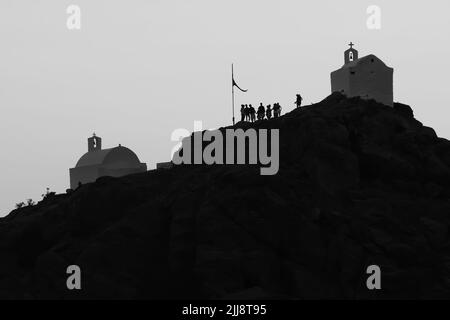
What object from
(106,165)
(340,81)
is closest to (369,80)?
(340,81)

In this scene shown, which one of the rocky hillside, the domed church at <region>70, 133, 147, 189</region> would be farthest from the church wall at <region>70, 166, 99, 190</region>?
the rocky hillside

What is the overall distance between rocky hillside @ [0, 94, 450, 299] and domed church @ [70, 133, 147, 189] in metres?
13.0

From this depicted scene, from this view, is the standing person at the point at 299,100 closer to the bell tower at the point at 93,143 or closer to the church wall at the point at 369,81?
the church wall at the point at 369,81

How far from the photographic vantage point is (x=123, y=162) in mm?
76000

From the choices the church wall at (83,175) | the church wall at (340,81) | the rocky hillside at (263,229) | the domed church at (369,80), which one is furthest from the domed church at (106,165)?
the domed church at (369,80)

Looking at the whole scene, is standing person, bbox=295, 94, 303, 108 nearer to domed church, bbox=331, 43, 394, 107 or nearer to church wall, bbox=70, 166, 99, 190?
domed church, bbox=331, 43, 394, 107

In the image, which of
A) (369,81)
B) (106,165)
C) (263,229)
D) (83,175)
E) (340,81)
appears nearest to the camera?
(263,229)

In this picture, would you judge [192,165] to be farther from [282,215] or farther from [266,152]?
[282,215]

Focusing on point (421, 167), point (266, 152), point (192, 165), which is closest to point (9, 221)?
point (192, 165)

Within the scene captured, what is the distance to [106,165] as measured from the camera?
7550 cm

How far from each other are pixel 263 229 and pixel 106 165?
25519 mm

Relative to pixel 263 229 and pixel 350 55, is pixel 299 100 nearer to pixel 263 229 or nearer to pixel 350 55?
pixel 350 55
